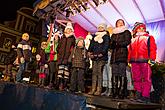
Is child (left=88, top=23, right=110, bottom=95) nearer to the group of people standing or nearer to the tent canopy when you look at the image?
the group of people standing

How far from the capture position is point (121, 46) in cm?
362

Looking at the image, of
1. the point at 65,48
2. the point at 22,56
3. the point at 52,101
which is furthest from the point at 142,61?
the point at 22,56

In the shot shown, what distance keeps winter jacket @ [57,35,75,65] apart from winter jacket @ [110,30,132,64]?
102 centimetres

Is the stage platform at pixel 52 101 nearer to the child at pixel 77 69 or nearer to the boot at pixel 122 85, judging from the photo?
the boot at pixel 122 85

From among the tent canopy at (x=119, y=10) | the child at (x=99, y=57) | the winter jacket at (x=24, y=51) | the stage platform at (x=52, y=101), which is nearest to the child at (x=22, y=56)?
the winter jacket at (x=24, y=51)

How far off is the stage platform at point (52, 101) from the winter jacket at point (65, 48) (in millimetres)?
894

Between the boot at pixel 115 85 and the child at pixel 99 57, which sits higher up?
the child at pixel 99 57

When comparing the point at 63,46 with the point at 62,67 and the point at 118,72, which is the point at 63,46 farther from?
the point at 118,72

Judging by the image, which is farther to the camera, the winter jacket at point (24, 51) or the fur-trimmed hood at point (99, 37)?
the winter jacket at point (24, 51)

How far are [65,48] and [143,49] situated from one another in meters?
1.61

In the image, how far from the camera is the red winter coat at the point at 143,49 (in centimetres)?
361

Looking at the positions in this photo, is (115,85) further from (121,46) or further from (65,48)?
(65,48)

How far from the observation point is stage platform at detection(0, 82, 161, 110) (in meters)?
2.50

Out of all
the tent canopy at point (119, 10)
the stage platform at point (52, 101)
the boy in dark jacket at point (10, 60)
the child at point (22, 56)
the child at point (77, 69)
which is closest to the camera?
the stage platform at point (52, 101)
